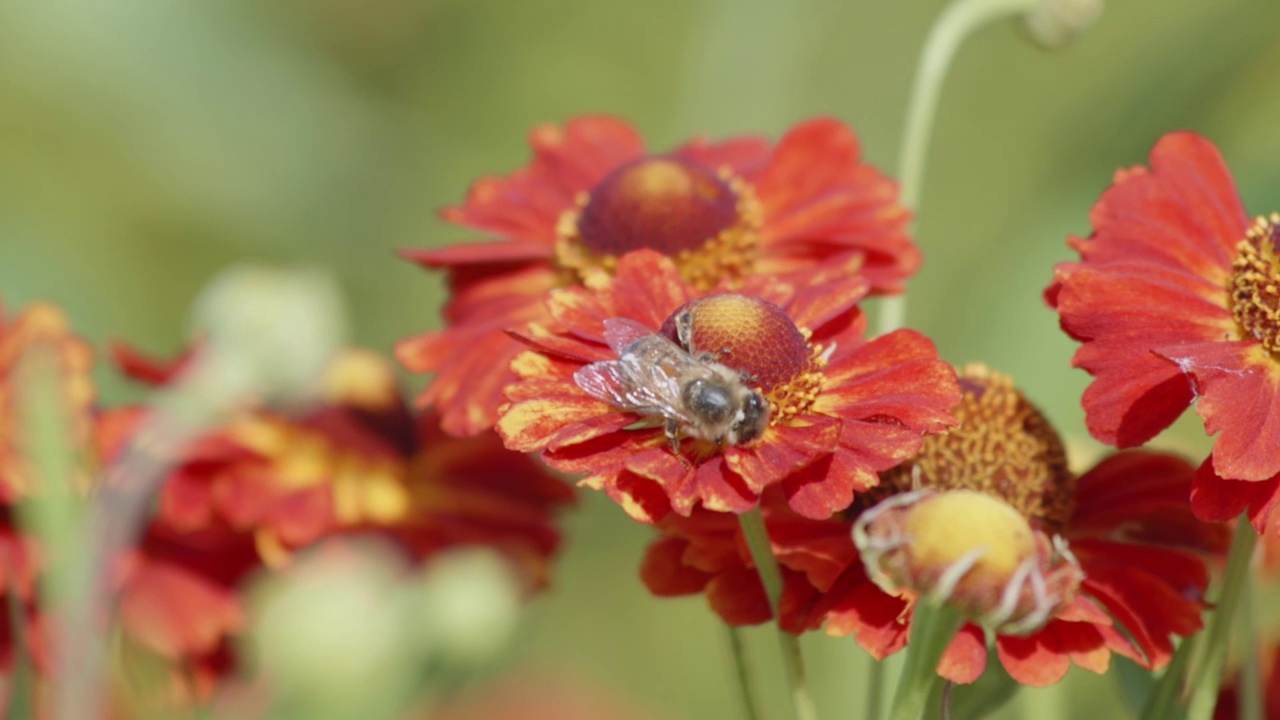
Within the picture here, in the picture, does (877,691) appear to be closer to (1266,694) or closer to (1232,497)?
(1232,497)

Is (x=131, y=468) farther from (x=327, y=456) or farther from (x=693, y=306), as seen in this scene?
(x=693, y=306)

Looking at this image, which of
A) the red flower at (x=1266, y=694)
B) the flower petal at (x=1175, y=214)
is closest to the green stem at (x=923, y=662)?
the flower petal at (x=1175, y=214)

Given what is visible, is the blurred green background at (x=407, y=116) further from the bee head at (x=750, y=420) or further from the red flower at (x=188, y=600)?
the bee head at (x=750, y=420)

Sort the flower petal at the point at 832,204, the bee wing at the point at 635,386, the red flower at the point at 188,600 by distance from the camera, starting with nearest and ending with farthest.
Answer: the bee wing at the point at 635,386 → the flower petal at the point at 832,204 → the red flower at the point at 188,600

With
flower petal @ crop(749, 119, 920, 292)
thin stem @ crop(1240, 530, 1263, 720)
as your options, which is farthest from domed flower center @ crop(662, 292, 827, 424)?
thin stem @ crop(1240, 530, 1263, 720)

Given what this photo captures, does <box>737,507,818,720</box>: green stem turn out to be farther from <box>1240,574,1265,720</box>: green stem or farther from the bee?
<box>1240,574,1265,720</box>: green stem
